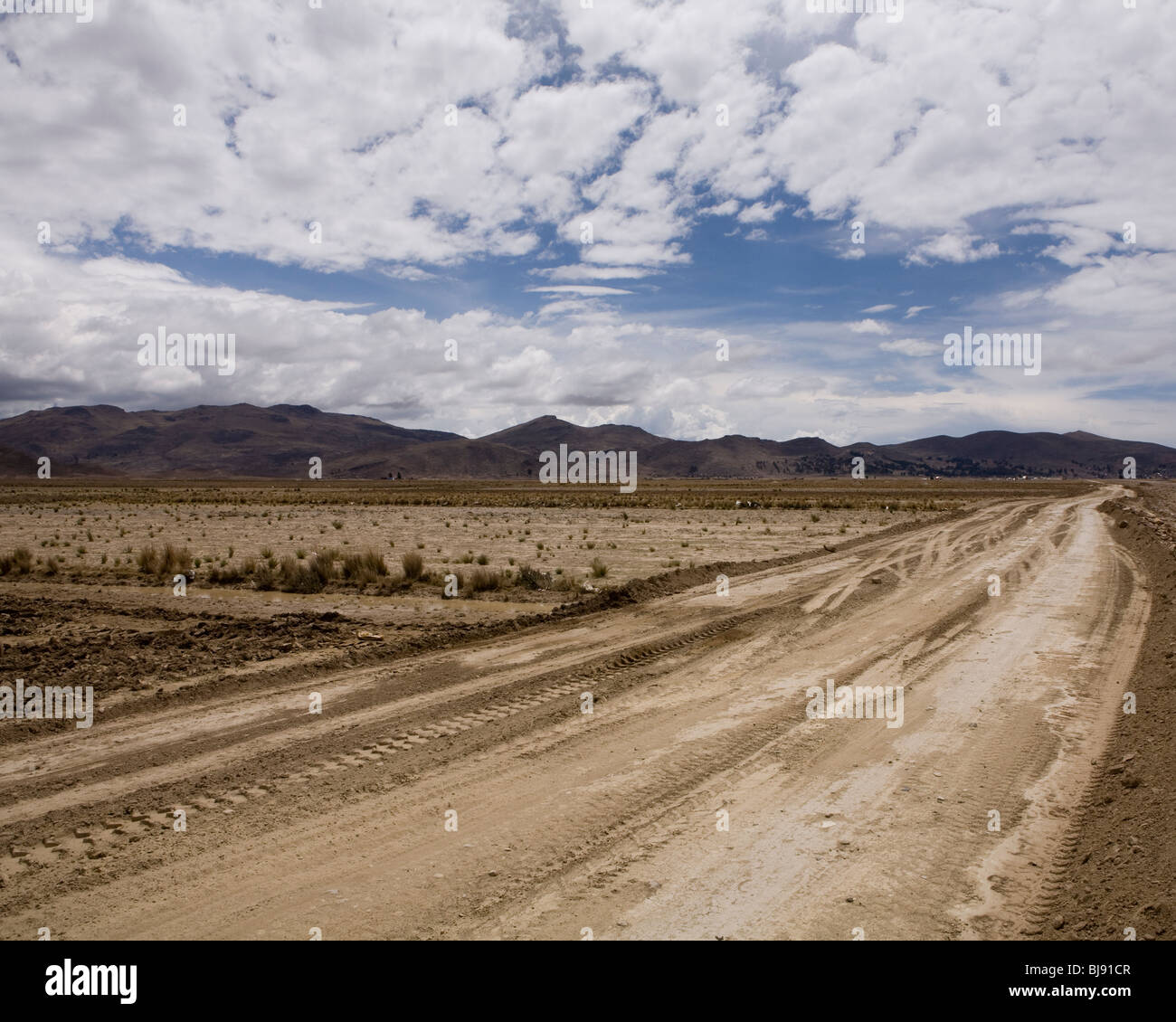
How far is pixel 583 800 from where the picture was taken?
5676mm

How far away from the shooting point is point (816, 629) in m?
11.7

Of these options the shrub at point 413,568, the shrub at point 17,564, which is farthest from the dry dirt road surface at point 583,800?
the shrub at point 17,564

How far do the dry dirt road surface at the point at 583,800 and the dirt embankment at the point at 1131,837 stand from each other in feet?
0.50

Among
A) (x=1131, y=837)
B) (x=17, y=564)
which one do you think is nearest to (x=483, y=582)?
(x=1131, y=837)

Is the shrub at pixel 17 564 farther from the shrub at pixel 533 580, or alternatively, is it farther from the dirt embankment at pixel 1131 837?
the dirt embankment at pixel 1131 837

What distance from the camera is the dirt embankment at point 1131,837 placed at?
3947 mm

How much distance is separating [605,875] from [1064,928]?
8.35 ft

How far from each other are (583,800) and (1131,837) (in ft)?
12.1

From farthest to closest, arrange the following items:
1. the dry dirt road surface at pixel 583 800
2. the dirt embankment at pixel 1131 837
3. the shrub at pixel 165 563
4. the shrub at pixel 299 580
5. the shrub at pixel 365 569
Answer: the shrub at pixel 165 563 → the shrub at pixel 365 569 → the shrub at pixel 299 580 → the dry dirt road surface at pixel 583 800 → the dirt embankment at pixel 1131 837

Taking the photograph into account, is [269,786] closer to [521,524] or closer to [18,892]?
[18,892]

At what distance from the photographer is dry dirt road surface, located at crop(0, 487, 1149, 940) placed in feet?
13.8

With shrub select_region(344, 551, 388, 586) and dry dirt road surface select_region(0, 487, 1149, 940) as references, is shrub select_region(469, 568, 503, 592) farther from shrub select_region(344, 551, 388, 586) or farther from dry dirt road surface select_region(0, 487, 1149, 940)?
dry dirt road surface select_region(0, 487, 1149, 940)

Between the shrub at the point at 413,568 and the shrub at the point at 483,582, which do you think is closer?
the shrub at the point at 483,582
